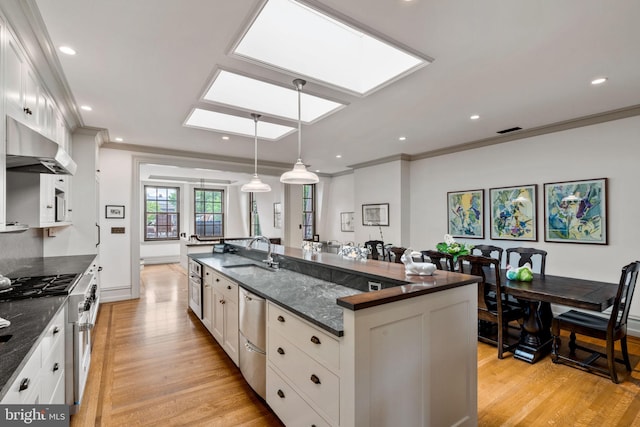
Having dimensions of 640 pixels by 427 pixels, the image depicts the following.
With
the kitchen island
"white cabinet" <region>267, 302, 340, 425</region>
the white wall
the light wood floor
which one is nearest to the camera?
the kitchen island

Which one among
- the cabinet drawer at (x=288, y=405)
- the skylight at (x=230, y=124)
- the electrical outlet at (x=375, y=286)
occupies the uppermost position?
the skylight at (x=230, y=124)

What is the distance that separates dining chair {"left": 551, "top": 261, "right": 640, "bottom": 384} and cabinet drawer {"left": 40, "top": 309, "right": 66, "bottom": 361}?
401cm

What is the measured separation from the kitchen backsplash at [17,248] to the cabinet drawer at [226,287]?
70.4 inches

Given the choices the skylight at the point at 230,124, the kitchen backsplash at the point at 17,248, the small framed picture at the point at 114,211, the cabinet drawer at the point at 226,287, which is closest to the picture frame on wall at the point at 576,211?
the skylight at the point at 230,124

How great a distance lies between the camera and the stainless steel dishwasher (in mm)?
2275

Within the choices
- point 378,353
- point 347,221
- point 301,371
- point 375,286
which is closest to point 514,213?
point 375,286

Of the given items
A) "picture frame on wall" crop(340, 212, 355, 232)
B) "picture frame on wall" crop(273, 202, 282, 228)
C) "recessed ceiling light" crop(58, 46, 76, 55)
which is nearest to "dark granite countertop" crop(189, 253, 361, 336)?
"recessed ceiling light" crop(58, 46, 76, 55)

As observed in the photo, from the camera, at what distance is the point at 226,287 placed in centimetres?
301

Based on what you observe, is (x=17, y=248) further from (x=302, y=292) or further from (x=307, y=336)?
(x=307, y=336)

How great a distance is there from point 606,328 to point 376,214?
4224 millimetres

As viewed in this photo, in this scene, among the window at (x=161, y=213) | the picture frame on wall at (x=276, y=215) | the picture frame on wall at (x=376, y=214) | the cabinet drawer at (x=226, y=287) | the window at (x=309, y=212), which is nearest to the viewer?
the cabinet drawer at (x=226, y=287)

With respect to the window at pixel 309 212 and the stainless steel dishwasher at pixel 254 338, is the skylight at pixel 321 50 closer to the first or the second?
the stainless steel dishwasher at pixel 254 338

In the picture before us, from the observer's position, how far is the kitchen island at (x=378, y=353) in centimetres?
145

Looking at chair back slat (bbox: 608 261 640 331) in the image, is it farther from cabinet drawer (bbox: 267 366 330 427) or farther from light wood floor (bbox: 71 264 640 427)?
cabinet drawer (bbox: 267 366 330 427)
